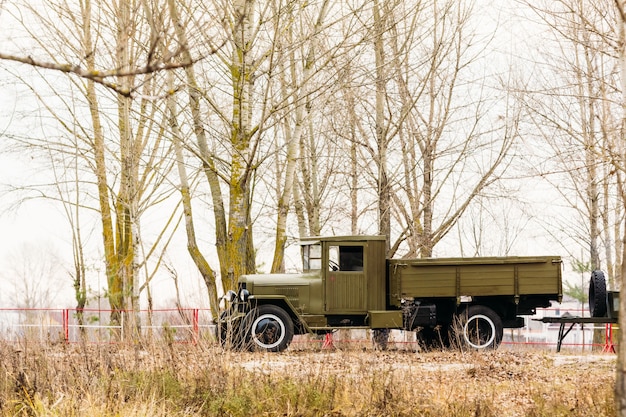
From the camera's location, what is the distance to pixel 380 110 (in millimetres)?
24234

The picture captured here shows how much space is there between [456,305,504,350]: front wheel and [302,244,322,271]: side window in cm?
298

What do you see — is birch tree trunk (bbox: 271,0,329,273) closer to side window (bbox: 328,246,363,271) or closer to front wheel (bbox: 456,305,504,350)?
side window (bbox: 328,246,363,271)

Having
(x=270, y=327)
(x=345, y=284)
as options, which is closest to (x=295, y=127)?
(x=345, y=284)

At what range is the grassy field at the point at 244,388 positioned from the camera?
33.6ft

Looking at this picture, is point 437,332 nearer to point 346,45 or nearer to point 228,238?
point 228,238

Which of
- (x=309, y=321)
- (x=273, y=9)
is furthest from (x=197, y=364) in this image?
(x=273, y=9)

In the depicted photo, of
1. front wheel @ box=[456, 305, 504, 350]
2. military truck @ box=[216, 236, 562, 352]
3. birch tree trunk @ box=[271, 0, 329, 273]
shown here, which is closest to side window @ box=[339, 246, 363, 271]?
military truck @ box=[216, 236, 562, 352]

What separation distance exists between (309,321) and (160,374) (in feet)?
20.5

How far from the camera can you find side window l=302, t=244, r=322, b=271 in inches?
691

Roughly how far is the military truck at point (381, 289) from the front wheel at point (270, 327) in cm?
2

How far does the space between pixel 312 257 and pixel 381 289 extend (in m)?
1.48

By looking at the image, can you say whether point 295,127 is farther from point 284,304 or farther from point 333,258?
point 284,304

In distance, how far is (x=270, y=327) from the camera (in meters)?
17.0

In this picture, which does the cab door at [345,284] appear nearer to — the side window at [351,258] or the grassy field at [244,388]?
the side window at [351,258]
